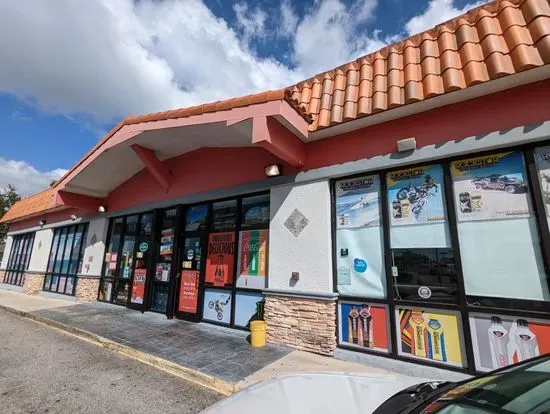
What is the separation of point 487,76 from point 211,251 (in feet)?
21.3

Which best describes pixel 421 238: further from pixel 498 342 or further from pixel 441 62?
pixel 441 62

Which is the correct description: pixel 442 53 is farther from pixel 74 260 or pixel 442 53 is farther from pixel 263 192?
pixel 74 260

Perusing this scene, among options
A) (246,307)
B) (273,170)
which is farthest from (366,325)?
(273,170)

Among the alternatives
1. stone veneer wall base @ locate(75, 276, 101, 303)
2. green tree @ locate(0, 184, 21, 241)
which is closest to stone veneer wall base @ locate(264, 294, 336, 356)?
stone veneer wall base @ locate(75, 276, 101, 303)

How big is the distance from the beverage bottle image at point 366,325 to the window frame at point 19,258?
17200mm

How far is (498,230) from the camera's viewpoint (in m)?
4.09

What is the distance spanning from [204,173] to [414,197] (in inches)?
203

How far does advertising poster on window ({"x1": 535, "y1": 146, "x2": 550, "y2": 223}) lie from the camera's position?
384cm

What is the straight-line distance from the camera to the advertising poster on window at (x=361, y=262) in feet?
16.2

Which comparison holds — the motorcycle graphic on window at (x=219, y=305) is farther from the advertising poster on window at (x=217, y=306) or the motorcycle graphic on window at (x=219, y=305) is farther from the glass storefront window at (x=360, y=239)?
the glass storefront window at (x=360, y=239)

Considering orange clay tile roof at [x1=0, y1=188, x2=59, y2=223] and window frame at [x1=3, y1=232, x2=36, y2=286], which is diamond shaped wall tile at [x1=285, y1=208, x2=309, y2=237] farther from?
window frame at [x1=3, y1=232, x2=36, y2=286]

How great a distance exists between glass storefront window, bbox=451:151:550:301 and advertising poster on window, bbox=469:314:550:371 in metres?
0.32

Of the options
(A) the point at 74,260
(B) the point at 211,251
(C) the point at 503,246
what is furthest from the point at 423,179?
(A) the point at 74,260

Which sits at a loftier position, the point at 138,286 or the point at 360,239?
the point at 360,239
